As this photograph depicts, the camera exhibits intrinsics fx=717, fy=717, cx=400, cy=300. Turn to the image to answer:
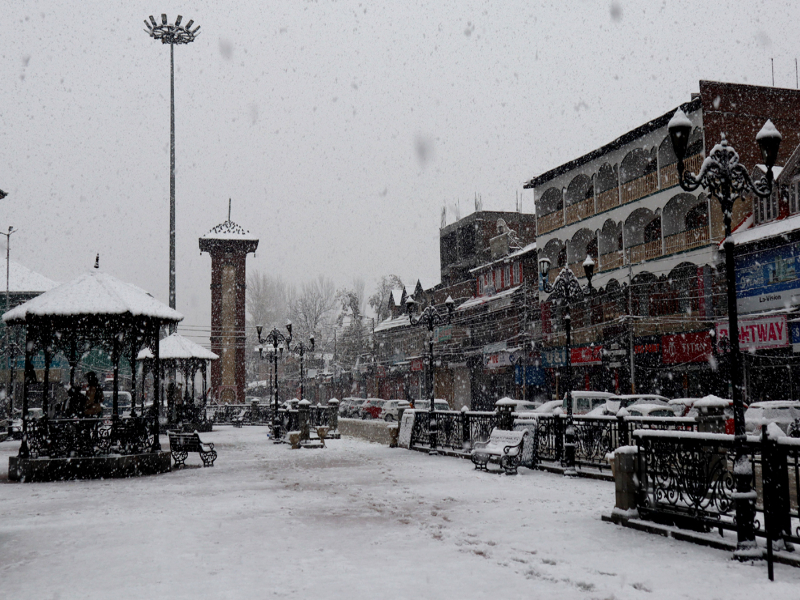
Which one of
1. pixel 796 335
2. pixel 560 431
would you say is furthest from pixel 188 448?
pixel 796 335

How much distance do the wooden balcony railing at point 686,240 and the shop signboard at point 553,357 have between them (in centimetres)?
883

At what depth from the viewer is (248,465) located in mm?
17828

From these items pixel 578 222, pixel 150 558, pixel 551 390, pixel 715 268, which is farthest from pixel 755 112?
pixel 150 558

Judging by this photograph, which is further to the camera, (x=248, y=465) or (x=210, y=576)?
(x=248, y=465)

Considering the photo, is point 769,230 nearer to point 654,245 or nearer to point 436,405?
point 654,245

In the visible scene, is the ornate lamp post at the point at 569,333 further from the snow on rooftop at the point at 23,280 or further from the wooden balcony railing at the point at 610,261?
the snow on rooftop at the point at 23,280

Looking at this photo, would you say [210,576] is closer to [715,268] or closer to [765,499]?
[765,499]

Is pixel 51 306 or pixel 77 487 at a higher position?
pixel 51 306

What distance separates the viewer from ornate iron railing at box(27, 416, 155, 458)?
15922mm

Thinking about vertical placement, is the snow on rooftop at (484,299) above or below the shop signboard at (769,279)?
above

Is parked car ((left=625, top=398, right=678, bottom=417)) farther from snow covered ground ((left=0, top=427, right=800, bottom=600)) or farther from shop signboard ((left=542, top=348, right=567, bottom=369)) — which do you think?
shop signboard ((left=542, top=348, right=567, bottom=369))

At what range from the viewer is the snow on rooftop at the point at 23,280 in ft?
177

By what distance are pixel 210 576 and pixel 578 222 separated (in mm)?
34506

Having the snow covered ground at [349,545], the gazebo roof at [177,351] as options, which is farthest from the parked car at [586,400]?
the gazebo roof at [177,351]
